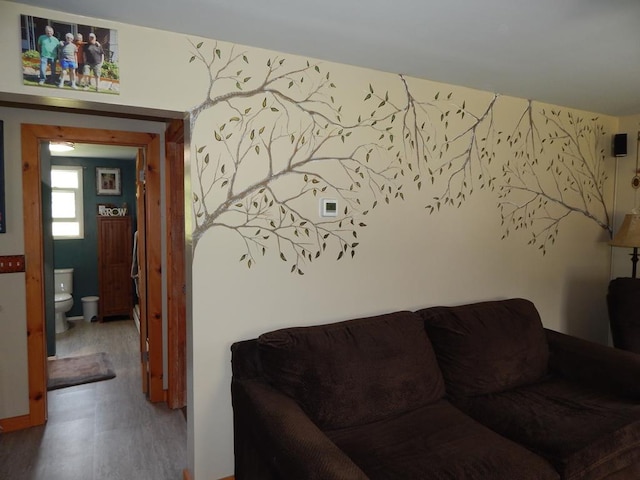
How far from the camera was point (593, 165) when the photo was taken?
139 inches

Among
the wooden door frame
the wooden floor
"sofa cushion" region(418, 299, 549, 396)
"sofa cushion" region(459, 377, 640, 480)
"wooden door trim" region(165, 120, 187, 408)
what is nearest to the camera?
"sofa cushion" region(459, 377, 640, 480)

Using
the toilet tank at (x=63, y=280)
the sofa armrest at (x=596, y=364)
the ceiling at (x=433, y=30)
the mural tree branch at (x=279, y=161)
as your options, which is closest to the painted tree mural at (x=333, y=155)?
the mural tree branch at (x=279, y=161)

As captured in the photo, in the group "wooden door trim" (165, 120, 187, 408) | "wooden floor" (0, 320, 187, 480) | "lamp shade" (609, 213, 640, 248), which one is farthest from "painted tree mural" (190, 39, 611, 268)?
"wooden floor" (0, 320, 187, 480)

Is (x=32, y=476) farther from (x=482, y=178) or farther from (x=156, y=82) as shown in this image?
(x=482, y=178)

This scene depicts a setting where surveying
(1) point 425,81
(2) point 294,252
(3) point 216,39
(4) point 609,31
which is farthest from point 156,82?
(4) point 609,31

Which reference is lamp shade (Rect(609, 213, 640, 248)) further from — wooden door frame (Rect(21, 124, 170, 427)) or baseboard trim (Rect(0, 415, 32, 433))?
baseboard trim (Rect(0, 415, 32, 433))

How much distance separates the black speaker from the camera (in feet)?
11.5

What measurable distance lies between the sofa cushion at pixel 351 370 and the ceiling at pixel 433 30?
4.78ft

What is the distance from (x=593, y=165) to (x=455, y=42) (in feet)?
7.44

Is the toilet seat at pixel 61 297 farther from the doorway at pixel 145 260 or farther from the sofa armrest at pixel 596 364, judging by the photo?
the sofa armrest at pixel 596 364

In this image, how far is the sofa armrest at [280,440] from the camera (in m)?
1.41

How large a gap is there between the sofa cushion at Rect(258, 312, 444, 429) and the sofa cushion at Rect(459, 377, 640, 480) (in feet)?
1.12

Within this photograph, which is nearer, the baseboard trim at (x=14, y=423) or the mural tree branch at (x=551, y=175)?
the baseboard trim at (x=14, y=423)

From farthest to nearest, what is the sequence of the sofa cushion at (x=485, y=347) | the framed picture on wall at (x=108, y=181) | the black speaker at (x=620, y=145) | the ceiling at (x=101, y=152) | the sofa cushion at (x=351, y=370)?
the framed picture on wall at (x=108, y=181)
the ceiling at (x=101, y=152)
the black speaker at (x=620, y=145)
the sofa cushion at (x=485, y=347)
the sofa cushion at (x=351, y=370)
